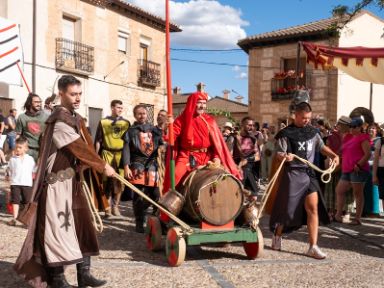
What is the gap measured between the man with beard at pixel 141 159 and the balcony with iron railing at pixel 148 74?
686 inches

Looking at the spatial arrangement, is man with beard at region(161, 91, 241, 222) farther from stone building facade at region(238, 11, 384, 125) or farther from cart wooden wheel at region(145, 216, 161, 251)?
stone building facade at region(238, 11, 384, 125)

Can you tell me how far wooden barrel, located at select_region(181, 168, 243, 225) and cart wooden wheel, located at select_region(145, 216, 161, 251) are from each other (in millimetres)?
481

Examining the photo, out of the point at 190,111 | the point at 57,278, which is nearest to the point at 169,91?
the point at 190,111

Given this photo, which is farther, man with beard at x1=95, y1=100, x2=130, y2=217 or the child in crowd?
man with beard at x1=95, y1=100, x2=130, y2=217

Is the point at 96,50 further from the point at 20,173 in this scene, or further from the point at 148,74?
the point at 20,173

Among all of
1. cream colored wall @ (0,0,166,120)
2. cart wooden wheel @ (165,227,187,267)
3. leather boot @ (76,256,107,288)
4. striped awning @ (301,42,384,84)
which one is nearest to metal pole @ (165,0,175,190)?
cart wooden wheel @ (165,227,187,267)

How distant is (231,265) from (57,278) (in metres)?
1.81

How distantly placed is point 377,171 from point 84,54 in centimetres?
1556

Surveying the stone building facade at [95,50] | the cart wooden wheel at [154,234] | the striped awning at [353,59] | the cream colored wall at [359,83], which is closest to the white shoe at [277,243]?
the cart wooden wheel at [154,234]

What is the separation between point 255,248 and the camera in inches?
211

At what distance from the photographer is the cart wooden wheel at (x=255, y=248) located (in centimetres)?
532

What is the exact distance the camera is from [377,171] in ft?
24.4

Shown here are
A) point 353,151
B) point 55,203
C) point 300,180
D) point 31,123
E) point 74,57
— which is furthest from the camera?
point 74,57

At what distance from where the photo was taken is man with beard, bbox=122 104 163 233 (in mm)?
6973
